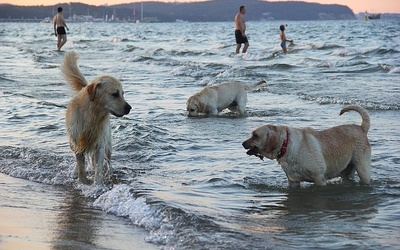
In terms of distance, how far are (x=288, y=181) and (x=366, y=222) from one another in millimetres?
1453

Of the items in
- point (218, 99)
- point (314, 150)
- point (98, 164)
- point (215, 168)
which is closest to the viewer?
point (314, 150)

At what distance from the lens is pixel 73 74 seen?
773cm

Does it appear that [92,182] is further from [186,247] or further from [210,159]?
[186,247]

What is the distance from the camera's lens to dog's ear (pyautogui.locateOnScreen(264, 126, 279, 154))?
6648mm

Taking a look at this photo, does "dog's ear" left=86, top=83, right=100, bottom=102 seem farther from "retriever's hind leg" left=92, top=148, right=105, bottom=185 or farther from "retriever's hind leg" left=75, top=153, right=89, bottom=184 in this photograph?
"retriever's hind leg" left=75, top=153, right=89, bottom=184

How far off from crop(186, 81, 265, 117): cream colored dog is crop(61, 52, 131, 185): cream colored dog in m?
4.27

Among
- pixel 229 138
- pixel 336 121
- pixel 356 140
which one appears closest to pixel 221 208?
pixel 356 140

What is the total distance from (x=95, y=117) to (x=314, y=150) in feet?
7.37

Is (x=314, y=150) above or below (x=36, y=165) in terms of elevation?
above

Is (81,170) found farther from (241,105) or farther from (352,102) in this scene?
(352,102)

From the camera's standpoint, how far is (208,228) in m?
5.49

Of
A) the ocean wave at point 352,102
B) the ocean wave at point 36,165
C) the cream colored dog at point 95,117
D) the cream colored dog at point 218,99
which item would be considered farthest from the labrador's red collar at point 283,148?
the ocean wave at point 352,102

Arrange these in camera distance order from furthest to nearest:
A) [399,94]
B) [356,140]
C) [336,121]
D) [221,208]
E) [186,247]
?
[399,94], [336,121], [356,140], [221,208], [186,247]

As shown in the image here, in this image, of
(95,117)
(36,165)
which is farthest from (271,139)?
(36,165)
